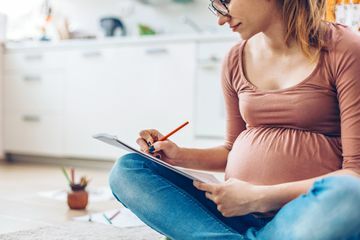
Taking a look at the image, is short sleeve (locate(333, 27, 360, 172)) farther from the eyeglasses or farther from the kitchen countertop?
the kitchen countertop

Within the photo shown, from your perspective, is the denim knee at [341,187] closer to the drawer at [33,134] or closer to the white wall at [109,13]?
the white wall at [109,13]

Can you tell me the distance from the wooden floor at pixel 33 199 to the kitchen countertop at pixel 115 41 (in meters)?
0.86

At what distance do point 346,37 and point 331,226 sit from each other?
0.43 m

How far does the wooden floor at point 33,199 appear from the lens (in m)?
2.14

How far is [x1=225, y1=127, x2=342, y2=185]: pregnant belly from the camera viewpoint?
4.04 ft

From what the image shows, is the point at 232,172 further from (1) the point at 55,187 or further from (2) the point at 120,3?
(2) the point at 120,3

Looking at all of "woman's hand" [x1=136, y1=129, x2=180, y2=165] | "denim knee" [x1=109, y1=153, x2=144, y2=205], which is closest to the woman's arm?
"woman's hand" [x1=136, y1=129, x2=180, y2=165]

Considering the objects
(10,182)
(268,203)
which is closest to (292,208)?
(268,203)

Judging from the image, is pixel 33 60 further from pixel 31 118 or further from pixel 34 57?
pixel 31 118

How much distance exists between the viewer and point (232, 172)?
1.35 metres

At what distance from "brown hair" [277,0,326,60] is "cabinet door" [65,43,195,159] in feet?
7.20

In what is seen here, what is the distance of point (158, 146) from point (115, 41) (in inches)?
97.6

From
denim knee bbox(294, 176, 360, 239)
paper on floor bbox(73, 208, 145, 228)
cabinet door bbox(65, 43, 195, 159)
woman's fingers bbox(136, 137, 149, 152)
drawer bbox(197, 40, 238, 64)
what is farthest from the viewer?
cabinet door bbox(65, 43, 195, 159)

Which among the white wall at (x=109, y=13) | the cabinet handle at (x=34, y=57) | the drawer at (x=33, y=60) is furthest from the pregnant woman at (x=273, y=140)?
the cabinet handle at (x=34, y=57)
